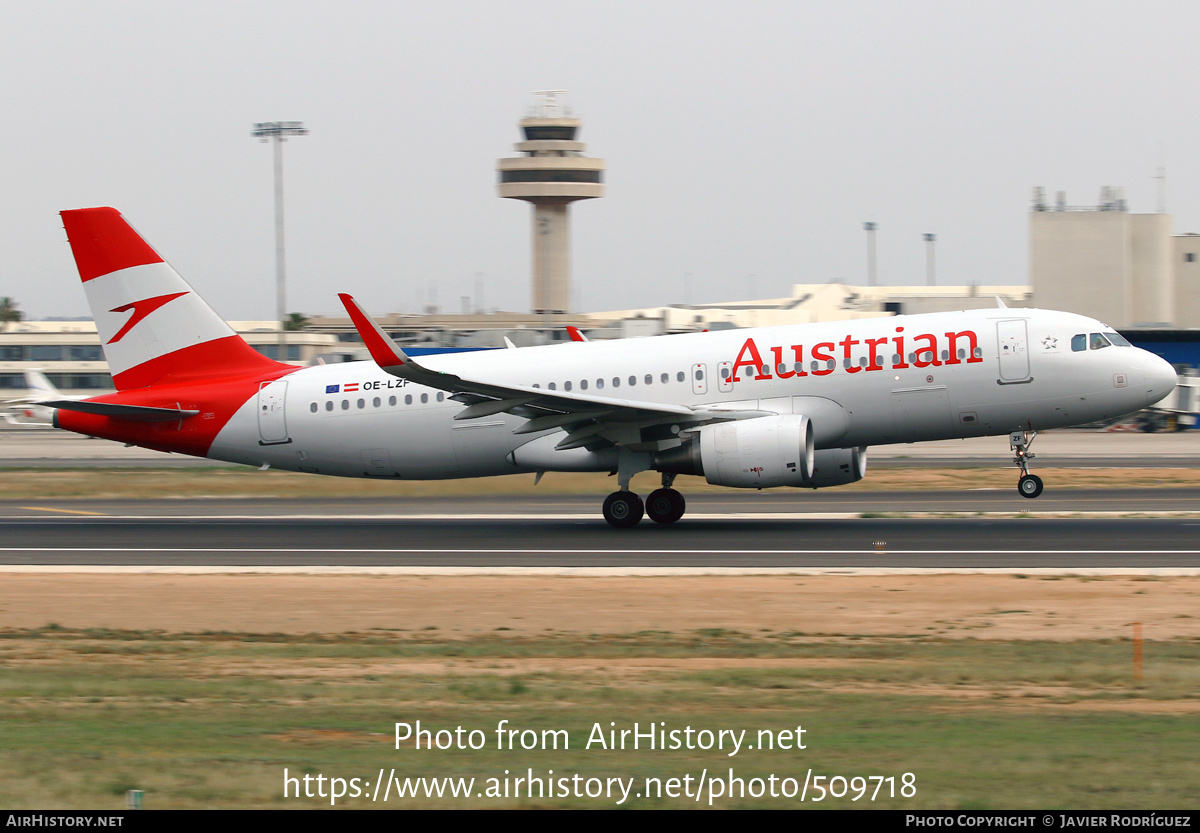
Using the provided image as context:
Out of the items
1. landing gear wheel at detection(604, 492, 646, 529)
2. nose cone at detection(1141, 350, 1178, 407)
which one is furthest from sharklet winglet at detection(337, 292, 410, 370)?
nose cone at detection(1141, 350, 1178, 407)

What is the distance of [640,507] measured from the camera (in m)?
26.0

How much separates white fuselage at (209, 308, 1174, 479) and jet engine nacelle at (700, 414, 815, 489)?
1.12 meters

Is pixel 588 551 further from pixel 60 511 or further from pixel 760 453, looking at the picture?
pixel 60 511

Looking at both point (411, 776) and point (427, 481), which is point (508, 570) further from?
point (411, 776)

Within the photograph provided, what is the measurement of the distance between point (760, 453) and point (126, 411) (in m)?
14.3

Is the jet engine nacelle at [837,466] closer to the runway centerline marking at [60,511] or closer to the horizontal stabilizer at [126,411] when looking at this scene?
the horizontal stabilizer at [126,411]

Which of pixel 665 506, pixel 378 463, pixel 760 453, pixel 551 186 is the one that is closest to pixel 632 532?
pixel 665 506

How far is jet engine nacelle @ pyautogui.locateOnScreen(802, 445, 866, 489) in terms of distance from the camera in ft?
85.6

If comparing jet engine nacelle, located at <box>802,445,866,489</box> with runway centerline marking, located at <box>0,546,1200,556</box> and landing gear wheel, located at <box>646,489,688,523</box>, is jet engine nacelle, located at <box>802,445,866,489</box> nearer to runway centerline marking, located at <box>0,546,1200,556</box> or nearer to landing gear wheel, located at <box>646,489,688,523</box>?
landing gear wheel, located at <box>646,489,688,523</box>

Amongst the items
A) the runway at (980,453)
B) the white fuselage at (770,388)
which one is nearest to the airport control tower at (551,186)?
the runway at (980,453)

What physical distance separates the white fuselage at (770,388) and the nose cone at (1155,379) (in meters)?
0.04

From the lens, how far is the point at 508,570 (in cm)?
2067
